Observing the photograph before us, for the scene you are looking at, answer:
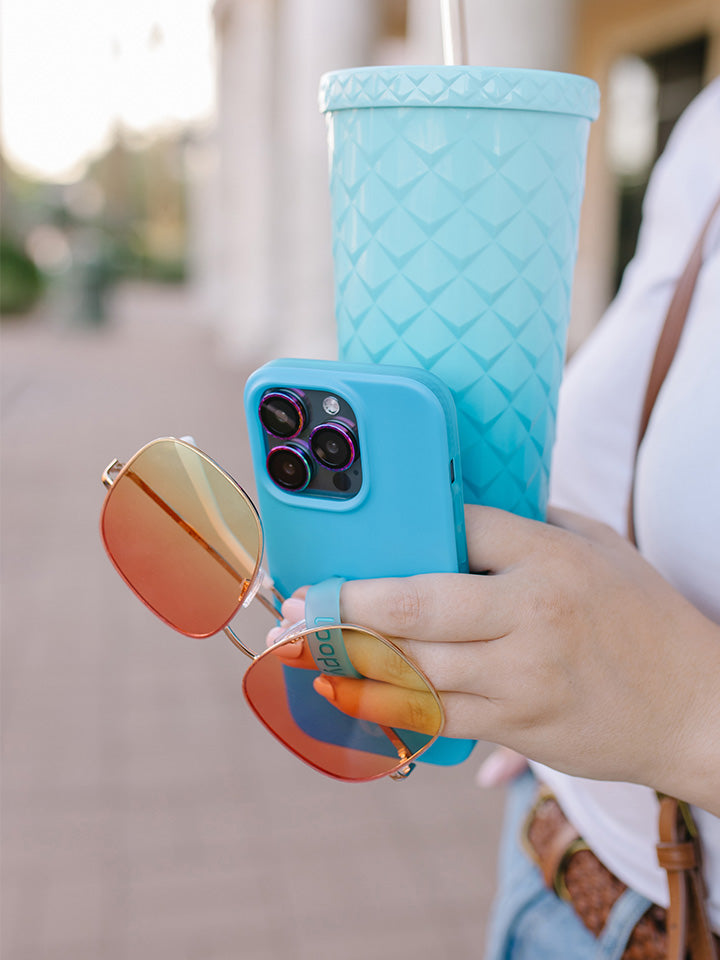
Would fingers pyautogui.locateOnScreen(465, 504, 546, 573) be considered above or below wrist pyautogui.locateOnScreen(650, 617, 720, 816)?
Answer: above

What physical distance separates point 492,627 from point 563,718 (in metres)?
0.10

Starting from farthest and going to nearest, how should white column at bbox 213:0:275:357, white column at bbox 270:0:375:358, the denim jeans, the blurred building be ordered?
white column at bbox 213:0:275:357, white column at bbox 270:0:375:358, the blurred building, the denim jeans

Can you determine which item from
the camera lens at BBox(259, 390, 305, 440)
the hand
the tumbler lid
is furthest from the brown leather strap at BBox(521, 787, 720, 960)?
the tumbler lid

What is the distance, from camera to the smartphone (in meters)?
0.61

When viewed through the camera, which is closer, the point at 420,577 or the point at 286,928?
the point at 420,577

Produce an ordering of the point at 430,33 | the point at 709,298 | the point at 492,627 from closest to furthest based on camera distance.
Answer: the point at 492,627 < the point at 709,298 < the point at 430,33

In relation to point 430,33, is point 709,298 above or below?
below

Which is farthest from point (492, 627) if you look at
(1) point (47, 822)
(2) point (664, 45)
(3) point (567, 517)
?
(2) point (664, 45)

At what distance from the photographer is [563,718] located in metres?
0.64

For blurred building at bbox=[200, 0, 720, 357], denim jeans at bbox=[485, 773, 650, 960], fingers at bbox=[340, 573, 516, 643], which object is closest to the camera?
fingers at bbox=[340, 573, 516, 643]

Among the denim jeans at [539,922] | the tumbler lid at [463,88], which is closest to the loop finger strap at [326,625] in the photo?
the tumbler lid at [463,88]

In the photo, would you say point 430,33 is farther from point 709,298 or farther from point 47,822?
point 709,298

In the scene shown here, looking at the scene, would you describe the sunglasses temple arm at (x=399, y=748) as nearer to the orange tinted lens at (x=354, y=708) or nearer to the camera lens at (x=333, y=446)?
the orange tinted lens at (x=354, y=708)

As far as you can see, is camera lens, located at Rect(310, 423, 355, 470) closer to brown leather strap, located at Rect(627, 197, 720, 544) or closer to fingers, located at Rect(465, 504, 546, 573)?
fingers, located at Rect(465, 504, 546, 573)
